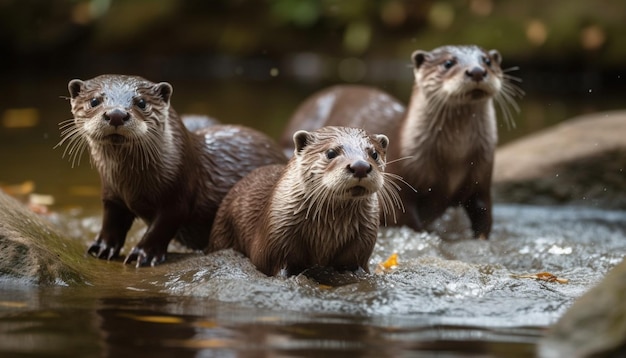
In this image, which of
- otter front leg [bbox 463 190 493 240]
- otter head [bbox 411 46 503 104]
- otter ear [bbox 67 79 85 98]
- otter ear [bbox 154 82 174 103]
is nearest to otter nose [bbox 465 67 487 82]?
otter head [bbox 411 46 503 104]

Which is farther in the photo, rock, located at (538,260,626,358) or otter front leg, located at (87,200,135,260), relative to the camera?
otter front leg, located at (87,200,135,260)

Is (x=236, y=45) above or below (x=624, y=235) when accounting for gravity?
above

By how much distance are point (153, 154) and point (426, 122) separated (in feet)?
5.31

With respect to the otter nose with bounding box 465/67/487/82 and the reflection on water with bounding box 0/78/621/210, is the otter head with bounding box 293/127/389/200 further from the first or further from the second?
the reflection on water with bounding box 0/78/621/210

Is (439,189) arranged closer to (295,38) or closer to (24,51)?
(295,38)

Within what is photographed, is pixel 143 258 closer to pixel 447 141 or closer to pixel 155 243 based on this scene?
pixel 155 243

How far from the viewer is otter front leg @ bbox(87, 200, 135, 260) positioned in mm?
4910

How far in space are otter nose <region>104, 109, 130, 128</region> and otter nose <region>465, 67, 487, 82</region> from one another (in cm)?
180

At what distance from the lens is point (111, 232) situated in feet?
16.3

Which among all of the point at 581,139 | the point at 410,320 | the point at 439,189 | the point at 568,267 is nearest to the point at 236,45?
the point at 581,139

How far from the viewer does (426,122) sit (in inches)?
223

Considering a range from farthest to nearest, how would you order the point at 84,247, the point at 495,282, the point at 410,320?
the point at 84,247
the point at 495,282
the point at 410,320

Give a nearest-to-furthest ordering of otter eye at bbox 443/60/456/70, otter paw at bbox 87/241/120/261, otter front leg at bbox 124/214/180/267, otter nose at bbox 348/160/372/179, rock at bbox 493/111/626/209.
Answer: otter nose at bbox 348/160/372/179
otter front leg at bbox 124/214/180/267
otter paw at bbox 87/241/120/261
otter eye at bbox 443/60/456/70
rock at bbox 493/111/626/209

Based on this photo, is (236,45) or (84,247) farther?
(236,45)
